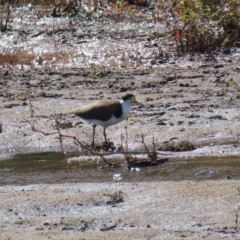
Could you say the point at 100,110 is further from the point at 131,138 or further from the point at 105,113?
the point at 131,138

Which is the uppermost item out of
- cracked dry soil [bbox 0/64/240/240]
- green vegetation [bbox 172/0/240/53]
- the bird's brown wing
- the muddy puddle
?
green vegetation [bbox 172/0/240/53]

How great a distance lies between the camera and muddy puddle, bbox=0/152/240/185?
8.27 meters

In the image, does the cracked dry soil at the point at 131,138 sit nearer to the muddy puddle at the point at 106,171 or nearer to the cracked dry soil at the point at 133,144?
the cracked dry soil at the point at 133,144

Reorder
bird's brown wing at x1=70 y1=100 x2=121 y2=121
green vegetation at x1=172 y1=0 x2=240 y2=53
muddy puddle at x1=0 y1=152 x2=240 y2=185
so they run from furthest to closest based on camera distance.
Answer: green vegetation at x1=172 y1=0 x2=240 y2=53
bird's brown wing at x1=70 y1=100 x2=121 y2=121
muddy puddle at x1=0 y1=152 x2=240 y2=185

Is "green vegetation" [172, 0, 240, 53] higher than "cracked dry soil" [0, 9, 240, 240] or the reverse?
higher

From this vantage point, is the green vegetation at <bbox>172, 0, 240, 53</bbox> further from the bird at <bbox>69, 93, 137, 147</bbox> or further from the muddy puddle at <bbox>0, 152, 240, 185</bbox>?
the muddy puddle at <bbox>0, 152, 240, 185</bbox>

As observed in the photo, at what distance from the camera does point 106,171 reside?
863 cm

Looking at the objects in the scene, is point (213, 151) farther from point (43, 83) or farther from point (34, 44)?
point (34, 44)

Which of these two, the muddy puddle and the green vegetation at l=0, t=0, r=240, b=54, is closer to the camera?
the muddy puddle

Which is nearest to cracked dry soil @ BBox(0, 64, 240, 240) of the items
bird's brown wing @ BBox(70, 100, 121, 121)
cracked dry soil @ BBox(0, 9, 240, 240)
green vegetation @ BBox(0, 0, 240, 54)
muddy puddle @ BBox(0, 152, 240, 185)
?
cracked dry soil @ BBox(0, 9, 240, 240)

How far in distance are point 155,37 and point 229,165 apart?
19.6ft

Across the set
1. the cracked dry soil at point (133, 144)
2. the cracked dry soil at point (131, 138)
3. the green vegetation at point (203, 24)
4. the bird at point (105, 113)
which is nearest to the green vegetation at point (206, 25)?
the green vegetation at point (203, 24)

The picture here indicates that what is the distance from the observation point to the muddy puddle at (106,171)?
325 inches

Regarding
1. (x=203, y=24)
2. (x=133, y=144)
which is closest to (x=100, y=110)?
(x=133, y=144)
